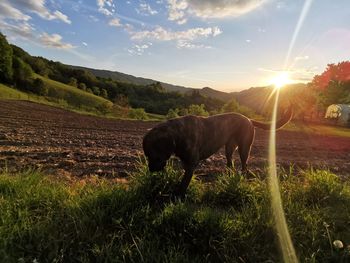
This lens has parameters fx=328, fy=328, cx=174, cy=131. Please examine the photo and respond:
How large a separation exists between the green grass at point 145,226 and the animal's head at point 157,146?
0.48 meters

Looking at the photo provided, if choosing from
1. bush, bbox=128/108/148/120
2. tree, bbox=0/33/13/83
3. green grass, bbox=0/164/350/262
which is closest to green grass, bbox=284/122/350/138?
bush, bbox=128/108/148/120

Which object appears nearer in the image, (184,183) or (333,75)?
(184,183)

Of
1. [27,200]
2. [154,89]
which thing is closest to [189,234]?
[27,200]

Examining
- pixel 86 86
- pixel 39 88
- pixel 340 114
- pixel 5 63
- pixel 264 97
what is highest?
pixel 5 63

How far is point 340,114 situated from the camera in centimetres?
4712

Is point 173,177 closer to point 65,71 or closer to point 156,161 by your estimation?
point 156,161

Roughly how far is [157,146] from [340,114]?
1919 inches

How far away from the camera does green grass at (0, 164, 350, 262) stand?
3.58m

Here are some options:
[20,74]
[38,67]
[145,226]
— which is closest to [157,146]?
[145,226]

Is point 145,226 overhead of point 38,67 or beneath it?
overhead

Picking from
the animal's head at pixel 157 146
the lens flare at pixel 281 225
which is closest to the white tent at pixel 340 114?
the lens flare at pixel 281 225

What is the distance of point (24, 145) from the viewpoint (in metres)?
10.7

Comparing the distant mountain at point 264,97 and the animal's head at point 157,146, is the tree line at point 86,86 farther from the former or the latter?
the animal's head at point 157,146

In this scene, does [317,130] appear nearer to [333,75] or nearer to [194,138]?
[194,138]
